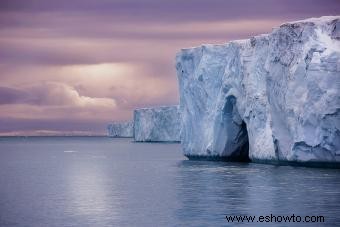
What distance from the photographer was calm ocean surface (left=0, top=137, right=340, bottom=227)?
84.8 ft

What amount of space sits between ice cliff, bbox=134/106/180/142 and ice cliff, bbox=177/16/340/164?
173 ft

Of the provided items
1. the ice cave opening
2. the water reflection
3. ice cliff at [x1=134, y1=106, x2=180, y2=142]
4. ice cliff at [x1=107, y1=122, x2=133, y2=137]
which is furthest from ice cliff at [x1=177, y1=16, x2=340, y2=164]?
ice cliff at [x1=107, y1=122, x2=133, y2=137]

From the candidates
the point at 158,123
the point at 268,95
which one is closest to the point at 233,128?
the point at 268,95

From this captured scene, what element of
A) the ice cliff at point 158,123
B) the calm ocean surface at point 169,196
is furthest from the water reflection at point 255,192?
the ice cliff at point 158,123

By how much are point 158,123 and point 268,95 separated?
69599 millimetres

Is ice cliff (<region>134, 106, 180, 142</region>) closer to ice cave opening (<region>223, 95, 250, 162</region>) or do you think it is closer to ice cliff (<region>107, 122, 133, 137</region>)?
ice cliff (<region>107, 122, 133, 137</region>)

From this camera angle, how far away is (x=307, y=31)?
41188 mm

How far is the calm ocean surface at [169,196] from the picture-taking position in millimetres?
25844

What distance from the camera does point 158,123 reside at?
113562 millimetres

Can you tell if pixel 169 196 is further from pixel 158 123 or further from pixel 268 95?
pixel 158 123

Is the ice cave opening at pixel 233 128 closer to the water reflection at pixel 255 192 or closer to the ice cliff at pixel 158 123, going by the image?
the water reflection at pixel 255 192

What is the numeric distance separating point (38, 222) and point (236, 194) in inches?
392

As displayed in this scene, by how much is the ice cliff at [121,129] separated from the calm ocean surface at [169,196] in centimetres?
11863

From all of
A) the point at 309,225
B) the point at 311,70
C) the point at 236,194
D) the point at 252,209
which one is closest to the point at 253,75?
the point at 311,70
